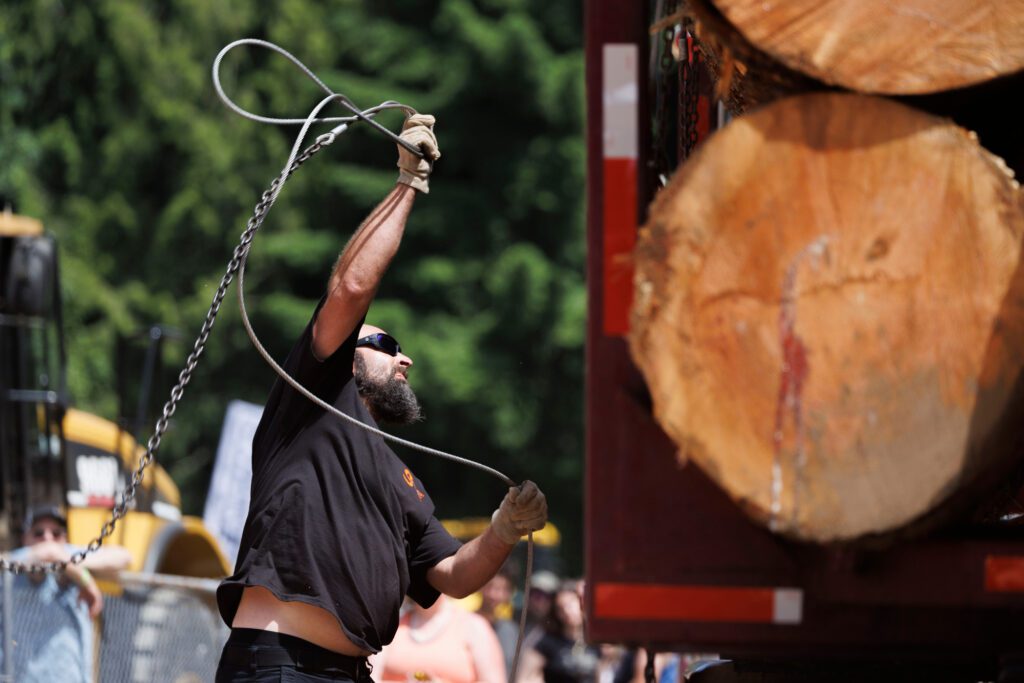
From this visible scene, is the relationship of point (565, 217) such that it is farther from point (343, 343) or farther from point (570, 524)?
point (343, 343)

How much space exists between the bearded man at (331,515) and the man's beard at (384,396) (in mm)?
362

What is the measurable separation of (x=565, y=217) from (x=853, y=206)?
80.8 feet

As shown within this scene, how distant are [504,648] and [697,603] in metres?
8.12

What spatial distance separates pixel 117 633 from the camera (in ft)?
27.9

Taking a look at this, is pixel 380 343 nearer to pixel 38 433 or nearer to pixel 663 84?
pixel 663 84

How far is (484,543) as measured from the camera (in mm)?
4664

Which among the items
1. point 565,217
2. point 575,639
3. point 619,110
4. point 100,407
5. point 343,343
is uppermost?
point 565,217

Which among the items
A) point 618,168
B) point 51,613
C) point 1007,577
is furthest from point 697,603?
point 51,613

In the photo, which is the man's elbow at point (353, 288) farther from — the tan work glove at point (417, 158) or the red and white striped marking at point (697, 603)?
the red and white striped marking at point (697, 603)

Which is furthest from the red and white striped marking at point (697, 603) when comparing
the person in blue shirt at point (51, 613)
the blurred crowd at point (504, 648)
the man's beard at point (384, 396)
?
the person in blue shirt at point (51, 613)

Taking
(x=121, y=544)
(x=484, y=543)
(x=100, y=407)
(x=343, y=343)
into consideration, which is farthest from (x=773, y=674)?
(x=100, y=407)

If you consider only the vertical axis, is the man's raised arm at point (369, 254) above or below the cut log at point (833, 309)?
above

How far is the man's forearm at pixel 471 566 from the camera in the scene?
4.66m

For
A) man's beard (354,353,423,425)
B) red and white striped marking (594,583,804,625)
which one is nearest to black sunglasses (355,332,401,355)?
man's beard (354,353,423,425)
